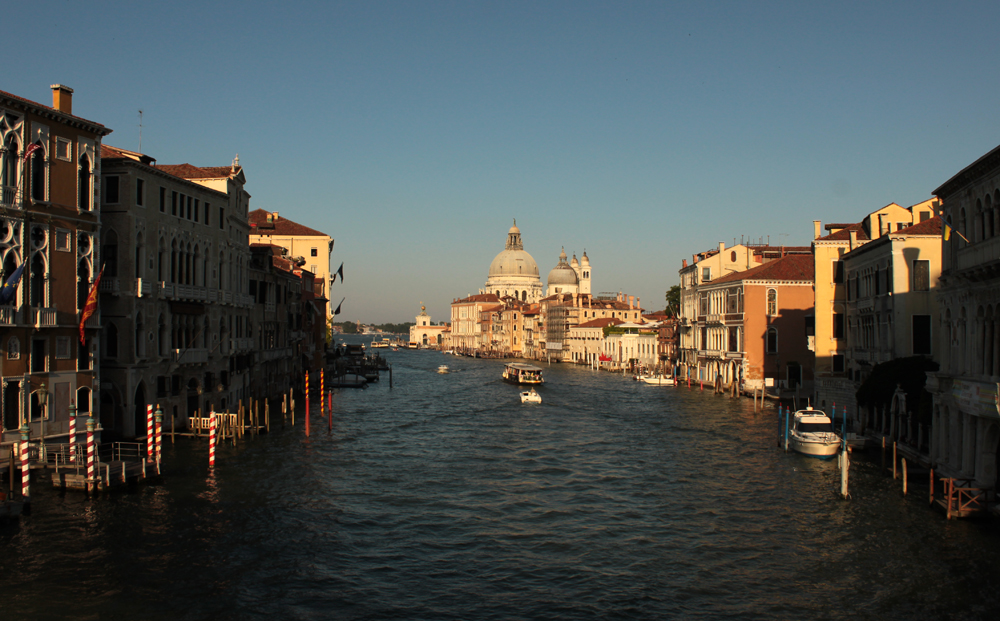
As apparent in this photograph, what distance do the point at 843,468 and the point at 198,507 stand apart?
15.3 meters

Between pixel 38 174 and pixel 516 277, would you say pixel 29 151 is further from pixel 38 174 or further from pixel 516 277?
pixel 516 277

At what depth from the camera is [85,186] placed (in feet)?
76.0

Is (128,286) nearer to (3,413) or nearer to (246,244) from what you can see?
(3,413)

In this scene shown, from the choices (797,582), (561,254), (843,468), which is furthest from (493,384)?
(561,254)

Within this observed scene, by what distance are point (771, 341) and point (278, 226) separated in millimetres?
33389

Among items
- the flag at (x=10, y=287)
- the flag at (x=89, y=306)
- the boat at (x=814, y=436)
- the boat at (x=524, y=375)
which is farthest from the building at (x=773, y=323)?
the flag at (x=10, y=287)

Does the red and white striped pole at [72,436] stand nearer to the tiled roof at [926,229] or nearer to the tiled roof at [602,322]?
the tiled roof at [926,229]

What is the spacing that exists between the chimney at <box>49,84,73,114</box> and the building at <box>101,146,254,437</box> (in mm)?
2183

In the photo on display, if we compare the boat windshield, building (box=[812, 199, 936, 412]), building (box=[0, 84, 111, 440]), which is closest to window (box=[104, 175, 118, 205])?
building (box=[0, 84, 111, 440])

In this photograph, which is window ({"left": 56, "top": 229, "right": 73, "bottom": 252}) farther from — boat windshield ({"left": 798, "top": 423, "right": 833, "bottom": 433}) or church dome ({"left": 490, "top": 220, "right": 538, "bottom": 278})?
church dome ({"left": 490, "top": 220, "right": 538, "bottom": 278})

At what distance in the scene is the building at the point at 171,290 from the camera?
83.3 ft

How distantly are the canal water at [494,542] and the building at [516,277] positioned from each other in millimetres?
162886

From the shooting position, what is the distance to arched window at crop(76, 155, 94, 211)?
2298 centimetres

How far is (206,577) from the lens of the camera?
14.8 metres
